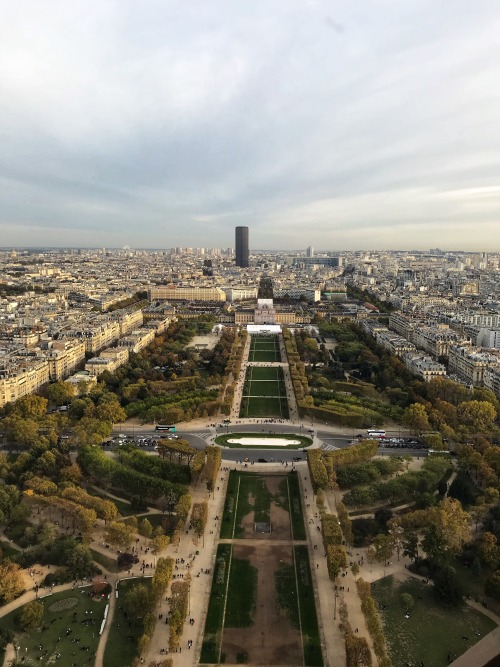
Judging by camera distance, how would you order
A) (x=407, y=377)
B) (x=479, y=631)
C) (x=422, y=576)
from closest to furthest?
1. (x=479, y=631)
2. (x=422, y=576)
3. (x=407, y=377)

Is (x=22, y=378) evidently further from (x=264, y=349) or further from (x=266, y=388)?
(x=264, y=349)

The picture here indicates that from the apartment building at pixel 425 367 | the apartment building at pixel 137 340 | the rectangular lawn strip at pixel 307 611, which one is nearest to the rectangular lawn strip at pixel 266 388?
the apartment building at pixel 425 367

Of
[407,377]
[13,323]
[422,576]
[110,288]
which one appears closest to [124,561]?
[422,576]

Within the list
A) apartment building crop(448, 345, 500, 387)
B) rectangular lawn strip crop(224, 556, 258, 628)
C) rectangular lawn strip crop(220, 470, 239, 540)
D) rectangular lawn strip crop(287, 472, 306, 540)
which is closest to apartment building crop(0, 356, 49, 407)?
rectangular lawn strip crop(220, 470, 239, 540)

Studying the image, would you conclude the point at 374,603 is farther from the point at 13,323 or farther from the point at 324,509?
the point at 13,323

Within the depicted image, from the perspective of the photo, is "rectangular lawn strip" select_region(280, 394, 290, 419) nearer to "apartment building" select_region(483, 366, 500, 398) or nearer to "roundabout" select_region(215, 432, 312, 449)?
"roundabout" select_region(215, 432, 312, 449)

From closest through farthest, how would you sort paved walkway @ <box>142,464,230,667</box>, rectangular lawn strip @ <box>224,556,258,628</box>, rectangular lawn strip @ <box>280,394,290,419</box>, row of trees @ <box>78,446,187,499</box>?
paved walkway @ <box>142,464,230,667</box> < rectangular lawn strip @ <box>224,556,258,628</box> < row of trees @ <box>78,446,187,499</box> < rectangular lawn strip @ <box>280,394,290,419</box>
